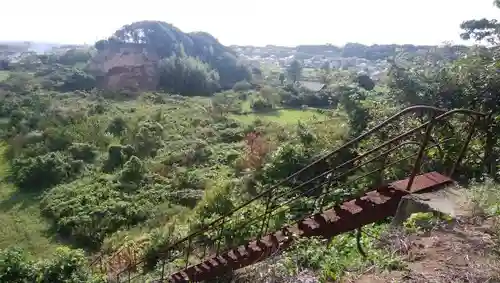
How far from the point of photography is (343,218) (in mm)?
4348

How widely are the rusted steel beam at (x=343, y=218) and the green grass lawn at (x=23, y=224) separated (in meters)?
10.6

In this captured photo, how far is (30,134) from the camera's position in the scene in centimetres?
2395

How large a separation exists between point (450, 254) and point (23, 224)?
1578 centimetres

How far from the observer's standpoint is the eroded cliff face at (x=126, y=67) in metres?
48.6

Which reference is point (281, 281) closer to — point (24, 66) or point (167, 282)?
point (167, 282)

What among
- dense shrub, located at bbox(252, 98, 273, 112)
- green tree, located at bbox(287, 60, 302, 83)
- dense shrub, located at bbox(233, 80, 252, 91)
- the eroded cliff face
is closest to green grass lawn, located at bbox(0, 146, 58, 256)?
dense shrub, located at bbox(252, 98, 273, 112)

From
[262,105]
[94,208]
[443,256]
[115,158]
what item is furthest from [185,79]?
[443,256]

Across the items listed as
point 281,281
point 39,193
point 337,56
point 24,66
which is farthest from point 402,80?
point 337,56

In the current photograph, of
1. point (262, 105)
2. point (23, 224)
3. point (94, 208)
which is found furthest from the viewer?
point (262, 105)

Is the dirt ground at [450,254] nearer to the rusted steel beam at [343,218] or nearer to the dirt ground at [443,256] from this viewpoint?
the dirt ground at [443,256]

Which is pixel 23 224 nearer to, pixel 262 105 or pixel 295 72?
pixel 262 105

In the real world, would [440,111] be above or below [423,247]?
above

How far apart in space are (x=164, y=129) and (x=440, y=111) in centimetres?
2357

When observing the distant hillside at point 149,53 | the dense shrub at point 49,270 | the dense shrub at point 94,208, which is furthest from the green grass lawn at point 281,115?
A: the dense shrub at point 49,270
